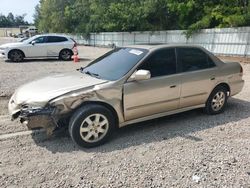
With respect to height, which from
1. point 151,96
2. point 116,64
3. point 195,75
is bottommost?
point 151,96

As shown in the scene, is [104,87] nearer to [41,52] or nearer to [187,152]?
[187,152]

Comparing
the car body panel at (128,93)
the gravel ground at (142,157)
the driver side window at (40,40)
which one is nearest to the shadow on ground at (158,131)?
the gravel ground at (142,157)

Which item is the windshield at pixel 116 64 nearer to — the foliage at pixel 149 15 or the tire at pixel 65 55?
the tire at pixel 65 55

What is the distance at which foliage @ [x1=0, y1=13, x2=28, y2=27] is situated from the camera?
419 feet

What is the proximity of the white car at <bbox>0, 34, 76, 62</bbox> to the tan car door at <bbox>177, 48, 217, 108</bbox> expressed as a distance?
11.6 metres

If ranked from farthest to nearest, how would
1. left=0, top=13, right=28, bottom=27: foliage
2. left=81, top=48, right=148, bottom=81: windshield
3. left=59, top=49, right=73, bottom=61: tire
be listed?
left=0, top=13, right=28, bottom=27: foliage
left=59, top=49, right=73, bottom=61: tire
left=81, top=48, right=148, bottom=81: windshield

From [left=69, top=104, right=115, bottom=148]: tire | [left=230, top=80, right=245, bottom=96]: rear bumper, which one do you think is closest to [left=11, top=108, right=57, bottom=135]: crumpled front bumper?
[left=69, top=104, right=115, bottom=148]: tire

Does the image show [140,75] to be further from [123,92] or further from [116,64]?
[116,64]

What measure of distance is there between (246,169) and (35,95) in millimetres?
3113

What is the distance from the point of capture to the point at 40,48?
594 inches

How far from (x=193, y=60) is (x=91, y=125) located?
8.09 ft

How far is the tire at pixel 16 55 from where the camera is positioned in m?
14.5

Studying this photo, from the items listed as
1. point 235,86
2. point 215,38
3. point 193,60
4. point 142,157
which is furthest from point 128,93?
point 215,38

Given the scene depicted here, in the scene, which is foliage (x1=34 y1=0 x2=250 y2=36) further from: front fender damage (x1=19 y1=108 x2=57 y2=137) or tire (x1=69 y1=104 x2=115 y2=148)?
front fender damage (x1=19 y1=108 x2=57 y2=137)
